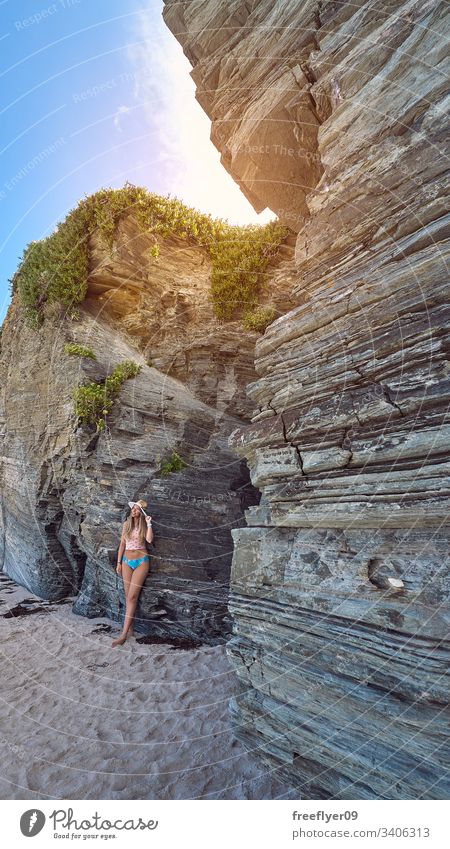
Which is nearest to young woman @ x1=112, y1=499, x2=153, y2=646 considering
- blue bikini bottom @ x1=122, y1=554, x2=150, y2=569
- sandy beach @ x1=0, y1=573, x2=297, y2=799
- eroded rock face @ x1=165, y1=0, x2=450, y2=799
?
blue bikini bottom @ x1=122, y1=554, x2=150, y2=569

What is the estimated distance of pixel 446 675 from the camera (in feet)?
11.2

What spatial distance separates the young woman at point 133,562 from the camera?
30.7 feet

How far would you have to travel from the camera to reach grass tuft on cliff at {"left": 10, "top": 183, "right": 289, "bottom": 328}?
545 inches

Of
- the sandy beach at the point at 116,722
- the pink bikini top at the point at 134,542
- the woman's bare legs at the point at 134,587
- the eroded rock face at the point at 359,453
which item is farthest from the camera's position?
the pink bikini top at the point at 134,542

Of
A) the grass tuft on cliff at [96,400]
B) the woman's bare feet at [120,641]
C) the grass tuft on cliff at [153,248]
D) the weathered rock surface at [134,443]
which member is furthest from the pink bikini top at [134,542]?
the grass tuft on cliff at [153,248]

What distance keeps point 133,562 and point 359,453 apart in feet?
23.6

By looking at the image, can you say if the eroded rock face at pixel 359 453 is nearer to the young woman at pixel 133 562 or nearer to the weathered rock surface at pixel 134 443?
the weathered rock surface at pixel 134 443

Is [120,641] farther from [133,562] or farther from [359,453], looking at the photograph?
[359,453]

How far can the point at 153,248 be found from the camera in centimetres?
1442

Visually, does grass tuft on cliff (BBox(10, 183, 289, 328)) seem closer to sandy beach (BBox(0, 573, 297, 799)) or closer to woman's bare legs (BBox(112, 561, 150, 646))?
woman's bare legs (BBox(112, 561, 150, 646))

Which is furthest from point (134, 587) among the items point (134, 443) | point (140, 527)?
point (134, 443)

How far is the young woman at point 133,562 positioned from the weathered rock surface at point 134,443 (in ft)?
0.84
